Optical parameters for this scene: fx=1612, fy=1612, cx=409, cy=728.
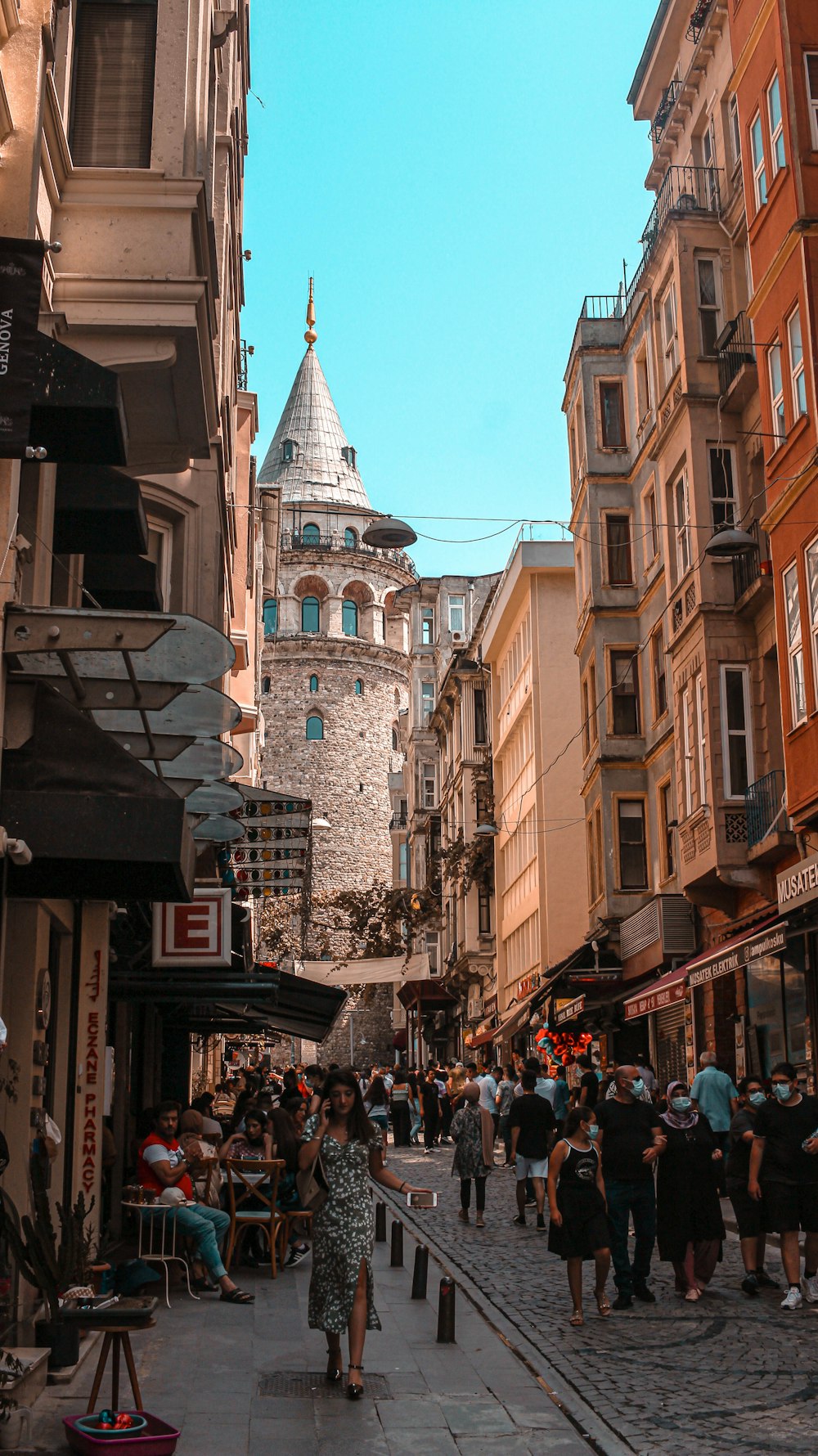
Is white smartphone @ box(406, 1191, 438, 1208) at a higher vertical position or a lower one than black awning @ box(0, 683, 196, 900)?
lower

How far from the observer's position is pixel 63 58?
10492mm

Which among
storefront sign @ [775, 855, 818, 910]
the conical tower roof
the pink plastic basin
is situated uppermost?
the conical tower roof

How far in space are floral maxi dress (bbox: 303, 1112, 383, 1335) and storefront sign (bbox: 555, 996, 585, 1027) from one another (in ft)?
67.4

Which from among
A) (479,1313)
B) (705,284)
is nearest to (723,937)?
(705,284)

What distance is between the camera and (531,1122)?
1784 cm

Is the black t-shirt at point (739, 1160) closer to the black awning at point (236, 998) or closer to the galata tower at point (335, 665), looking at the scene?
the black awning at point (236, 998)

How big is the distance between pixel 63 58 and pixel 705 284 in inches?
669

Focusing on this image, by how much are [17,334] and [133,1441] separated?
4.83 m

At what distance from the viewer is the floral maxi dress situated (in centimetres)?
847

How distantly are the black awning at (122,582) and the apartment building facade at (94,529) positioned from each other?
2cm

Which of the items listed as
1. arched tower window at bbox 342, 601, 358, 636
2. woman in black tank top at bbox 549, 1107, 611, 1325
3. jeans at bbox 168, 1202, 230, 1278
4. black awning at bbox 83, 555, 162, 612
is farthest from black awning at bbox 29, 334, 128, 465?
arched tower window at bbox 342, 601, 358, 636

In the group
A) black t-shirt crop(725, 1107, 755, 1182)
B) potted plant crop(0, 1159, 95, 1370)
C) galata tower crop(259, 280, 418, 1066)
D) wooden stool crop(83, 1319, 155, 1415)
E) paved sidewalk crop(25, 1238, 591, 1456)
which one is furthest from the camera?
galata tower crop(259, 280, 418, 1066)

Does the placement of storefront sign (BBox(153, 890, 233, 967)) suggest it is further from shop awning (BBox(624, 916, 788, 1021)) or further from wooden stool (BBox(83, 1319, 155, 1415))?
wooden stool (BBox(83, 1319, 155, 1415))

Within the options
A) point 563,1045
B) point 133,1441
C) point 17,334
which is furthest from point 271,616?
point 133,1441
